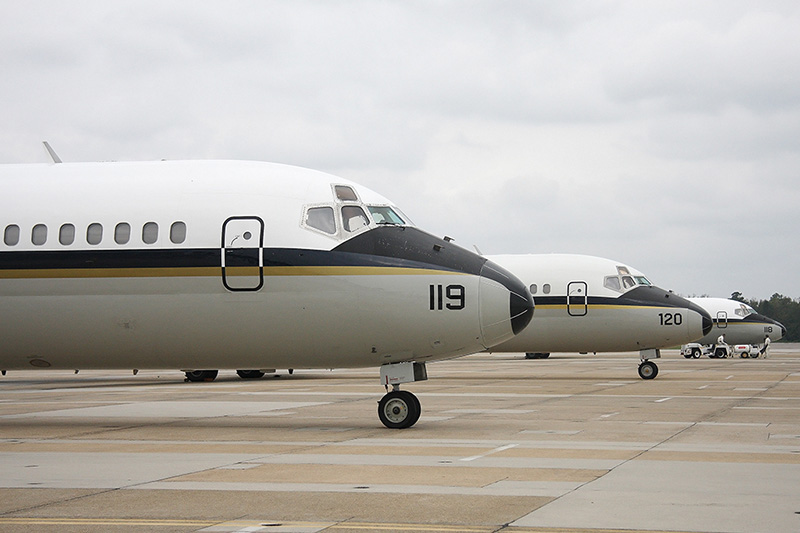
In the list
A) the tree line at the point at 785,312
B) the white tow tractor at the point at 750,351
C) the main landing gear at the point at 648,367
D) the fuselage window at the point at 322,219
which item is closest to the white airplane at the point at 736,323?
the white tow tractor at the point at 750,351

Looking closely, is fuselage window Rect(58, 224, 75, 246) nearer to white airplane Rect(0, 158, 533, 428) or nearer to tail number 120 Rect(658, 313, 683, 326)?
white airplane Rect(0, 158, 533, 428)

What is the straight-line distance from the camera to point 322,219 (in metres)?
16.0

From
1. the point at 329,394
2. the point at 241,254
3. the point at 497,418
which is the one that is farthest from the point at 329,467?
the point at 329,394

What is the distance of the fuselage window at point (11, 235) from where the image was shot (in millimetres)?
16266

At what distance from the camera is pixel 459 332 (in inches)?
608

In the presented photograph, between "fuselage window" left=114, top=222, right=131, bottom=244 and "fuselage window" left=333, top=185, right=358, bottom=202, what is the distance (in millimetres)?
3415

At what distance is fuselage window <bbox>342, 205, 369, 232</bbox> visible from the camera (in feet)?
52.6

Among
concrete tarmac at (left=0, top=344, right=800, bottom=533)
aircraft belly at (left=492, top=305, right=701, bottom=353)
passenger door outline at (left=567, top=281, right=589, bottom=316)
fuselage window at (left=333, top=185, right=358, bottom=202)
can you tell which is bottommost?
concrete tarmac at (left=0, top=344, right=800, bottom=533)

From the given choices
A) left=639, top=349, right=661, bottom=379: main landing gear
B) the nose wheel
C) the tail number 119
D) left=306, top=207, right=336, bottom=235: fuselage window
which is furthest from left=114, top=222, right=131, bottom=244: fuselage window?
left=639, top=349, right=661, bottom=379: main landing gear

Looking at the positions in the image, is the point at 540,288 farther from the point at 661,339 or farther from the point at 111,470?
the point at 111,470

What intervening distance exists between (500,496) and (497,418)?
8.83 metres

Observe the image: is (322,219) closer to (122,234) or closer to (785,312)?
(122,234)

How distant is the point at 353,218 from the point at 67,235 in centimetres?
470

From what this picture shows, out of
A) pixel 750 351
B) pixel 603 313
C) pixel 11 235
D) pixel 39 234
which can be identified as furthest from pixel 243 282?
pixel 750 351
